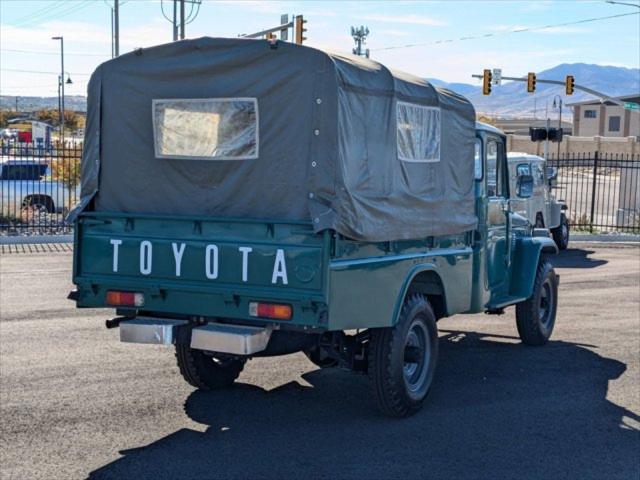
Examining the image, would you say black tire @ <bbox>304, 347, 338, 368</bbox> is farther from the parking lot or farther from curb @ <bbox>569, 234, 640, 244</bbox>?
curb @ <bbox>569, 234, 640, 244</bbox>

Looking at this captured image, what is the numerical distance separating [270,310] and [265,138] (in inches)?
49.9

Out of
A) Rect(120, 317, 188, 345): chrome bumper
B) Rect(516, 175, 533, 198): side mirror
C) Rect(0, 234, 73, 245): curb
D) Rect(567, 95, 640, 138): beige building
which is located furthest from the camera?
Rect(567, 95, 640, 138): beige building

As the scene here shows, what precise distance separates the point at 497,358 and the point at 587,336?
6.28 ft

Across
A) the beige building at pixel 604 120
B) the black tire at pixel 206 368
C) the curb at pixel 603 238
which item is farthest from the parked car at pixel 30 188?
the beige building at pixel 604 120

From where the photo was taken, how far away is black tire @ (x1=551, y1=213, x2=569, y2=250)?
22.4m

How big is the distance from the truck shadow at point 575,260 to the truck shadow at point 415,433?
10120 millimetres

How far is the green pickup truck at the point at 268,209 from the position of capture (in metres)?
6.59

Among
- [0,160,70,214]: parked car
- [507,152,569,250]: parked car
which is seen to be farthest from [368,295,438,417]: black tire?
[0,160,70,214]: parked car

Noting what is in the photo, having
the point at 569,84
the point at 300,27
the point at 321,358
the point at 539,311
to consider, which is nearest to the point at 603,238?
the point at 300,27

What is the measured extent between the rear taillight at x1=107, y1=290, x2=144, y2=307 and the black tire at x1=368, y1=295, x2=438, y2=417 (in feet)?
5.87

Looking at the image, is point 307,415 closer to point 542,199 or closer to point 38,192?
point 542,199

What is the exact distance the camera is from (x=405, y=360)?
298 inches

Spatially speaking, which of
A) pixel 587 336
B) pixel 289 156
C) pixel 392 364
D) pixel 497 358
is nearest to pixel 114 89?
pixel 289 156

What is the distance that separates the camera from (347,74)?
266 inches
